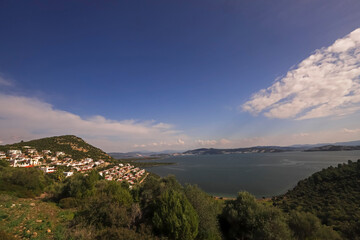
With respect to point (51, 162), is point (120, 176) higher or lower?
lower

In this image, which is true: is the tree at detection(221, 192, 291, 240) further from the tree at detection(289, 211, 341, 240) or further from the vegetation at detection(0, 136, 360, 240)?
the tree at detection(289, 211, 341, 240)

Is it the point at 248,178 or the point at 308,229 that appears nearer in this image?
the point at 308,229

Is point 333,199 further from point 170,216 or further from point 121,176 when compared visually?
point 121,176

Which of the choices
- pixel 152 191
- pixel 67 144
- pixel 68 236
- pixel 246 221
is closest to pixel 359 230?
pixel 246 221

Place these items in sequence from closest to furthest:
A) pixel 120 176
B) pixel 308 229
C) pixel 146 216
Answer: pixel 146 216 → pixel 308 229 → pixel 120 176

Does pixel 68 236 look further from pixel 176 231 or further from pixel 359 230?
pixel 359 230

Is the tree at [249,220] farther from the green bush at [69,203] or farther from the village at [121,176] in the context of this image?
the village at [121,176]

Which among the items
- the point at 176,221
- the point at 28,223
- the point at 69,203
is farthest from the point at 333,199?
the point at 28,223
